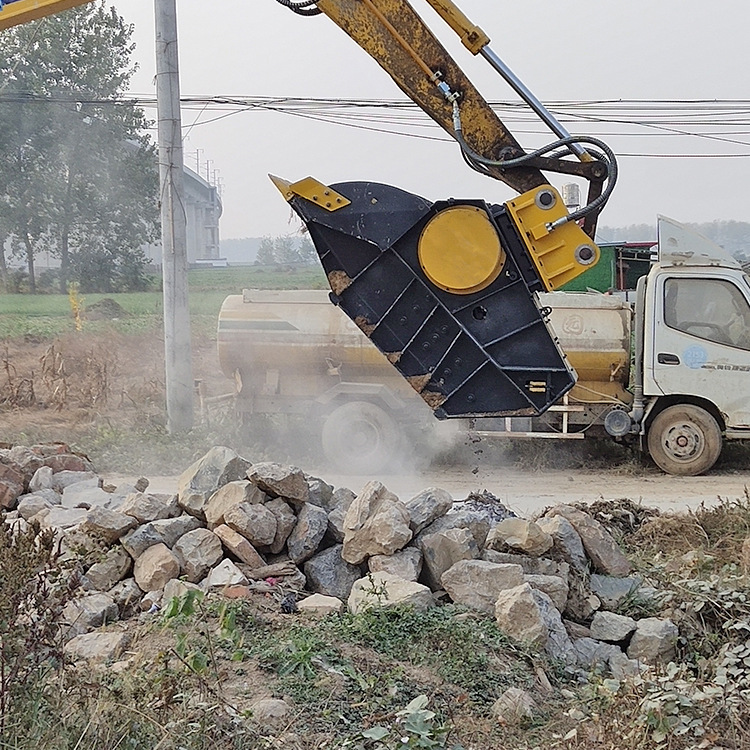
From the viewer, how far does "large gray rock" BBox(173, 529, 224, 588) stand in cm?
536

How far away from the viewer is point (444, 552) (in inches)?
213

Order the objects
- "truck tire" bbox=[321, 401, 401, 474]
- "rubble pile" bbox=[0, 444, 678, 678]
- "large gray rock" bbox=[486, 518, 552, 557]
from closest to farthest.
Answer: "rubble pile" bbox=[0, 444, 678, 678], "large gray rock" bbox=[486, 518, 552, 557], "truck tire" bbox=[321, 401, 401, 474]

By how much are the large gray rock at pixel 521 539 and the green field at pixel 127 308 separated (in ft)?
51.0

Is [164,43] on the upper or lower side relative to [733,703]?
upper

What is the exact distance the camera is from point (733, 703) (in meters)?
3.88

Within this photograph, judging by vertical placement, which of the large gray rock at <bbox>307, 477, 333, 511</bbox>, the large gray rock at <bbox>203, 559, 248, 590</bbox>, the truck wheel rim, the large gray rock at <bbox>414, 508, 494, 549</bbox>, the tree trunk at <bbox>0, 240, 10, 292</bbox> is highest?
the tree trunk at <bbox>0, 240, 10, 292</bbox>

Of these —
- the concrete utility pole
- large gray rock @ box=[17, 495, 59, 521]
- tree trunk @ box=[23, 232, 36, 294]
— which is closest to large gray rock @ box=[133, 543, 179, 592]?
large gray rock @ box=[17, 495, 59, 521]

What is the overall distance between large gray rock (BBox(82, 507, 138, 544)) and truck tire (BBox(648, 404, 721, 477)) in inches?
255

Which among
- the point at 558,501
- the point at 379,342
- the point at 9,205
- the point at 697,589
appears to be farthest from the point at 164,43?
the point at 9,205

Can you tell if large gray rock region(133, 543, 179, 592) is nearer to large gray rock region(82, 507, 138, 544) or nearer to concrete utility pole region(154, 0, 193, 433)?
large gray rock region(82, 507, 138, 544)

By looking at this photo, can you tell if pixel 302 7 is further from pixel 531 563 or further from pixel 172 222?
pixel 172 222

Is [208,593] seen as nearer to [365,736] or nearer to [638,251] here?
[365,736]

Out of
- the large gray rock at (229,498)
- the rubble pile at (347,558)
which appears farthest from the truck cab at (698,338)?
the large gray rock at (229,498)

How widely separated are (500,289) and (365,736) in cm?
230
